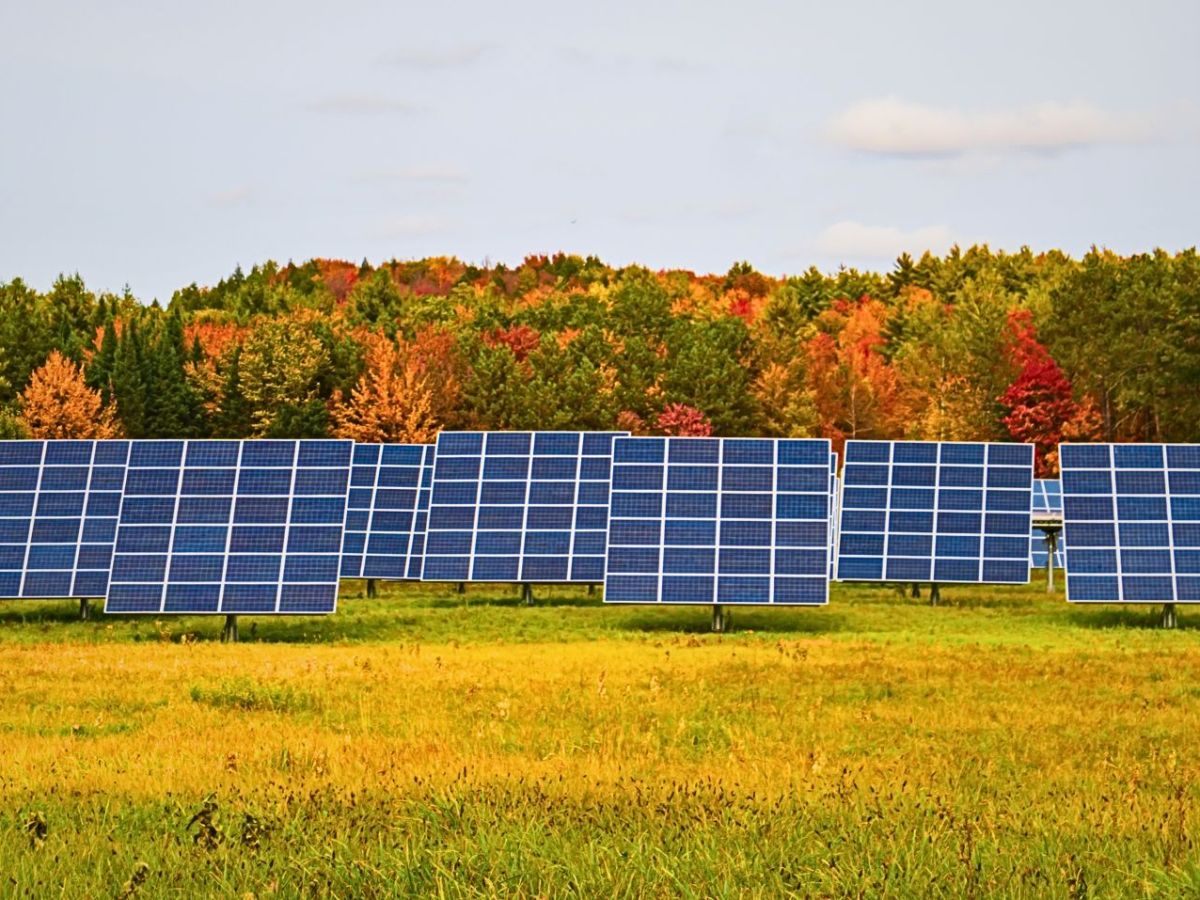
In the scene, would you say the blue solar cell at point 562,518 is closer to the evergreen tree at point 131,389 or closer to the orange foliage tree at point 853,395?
the orange foliage tree at point 853,395

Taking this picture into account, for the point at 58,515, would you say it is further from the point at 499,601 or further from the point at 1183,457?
the point at 1183,457

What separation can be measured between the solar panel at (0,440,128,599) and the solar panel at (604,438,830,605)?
11120 mm

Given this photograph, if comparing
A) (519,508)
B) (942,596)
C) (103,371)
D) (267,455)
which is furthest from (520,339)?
(267,455)

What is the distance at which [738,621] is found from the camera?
39.0 meters

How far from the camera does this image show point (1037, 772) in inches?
724

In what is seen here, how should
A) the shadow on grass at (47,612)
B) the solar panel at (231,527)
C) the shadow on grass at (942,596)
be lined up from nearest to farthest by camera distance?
the solar panel at (231,527), the shadow on grass at (47,612), the shadow on grass at (942,596)

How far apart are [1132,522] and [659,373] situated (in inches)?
3068

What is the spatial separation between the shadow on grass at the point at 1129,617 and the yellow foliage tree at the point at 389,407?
73.6 metres

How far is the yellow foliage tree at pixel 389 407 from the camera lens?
373 ft

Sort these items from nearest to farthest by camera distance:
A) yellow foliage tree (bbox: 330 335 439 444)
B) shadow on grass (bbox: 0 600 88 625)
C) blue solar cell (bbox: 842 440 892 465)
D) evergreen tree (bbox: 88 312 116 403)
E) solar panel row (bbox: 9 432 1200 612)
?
solar panel row (bbox: 9 432 1200 612) < shadow on grass (bbox: 0 600 88 625) < blue solar cell (bbox: 842 440 892 465) < yellow foliage tree (bbox: 330 335 439 444) < evergreen tree (bbox: 88 312 116 403)

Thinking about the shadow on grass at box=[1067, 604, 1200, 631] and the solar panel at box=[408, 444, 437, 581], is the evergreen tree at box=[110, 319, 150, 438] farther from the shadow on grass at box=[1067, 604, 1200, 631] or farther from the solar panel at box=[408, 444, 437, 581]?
the shadow on grass at box=[1067, 604, 1200, 631]

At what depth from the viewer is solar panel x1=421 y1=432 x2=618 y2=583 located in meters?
40.4

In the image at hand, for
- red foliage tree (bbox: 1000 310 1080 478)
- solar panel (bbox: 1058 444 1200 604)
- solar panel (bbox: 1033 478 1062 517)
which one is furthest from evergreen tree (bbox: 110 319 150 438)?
solar panel (bbox: 1058 444 1200 604)

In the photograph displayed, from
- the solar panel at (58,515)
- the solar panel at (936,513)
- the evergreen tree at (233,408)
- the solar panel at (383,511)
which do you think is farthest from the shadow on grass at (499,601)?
the evergreen tree at (233,408)
